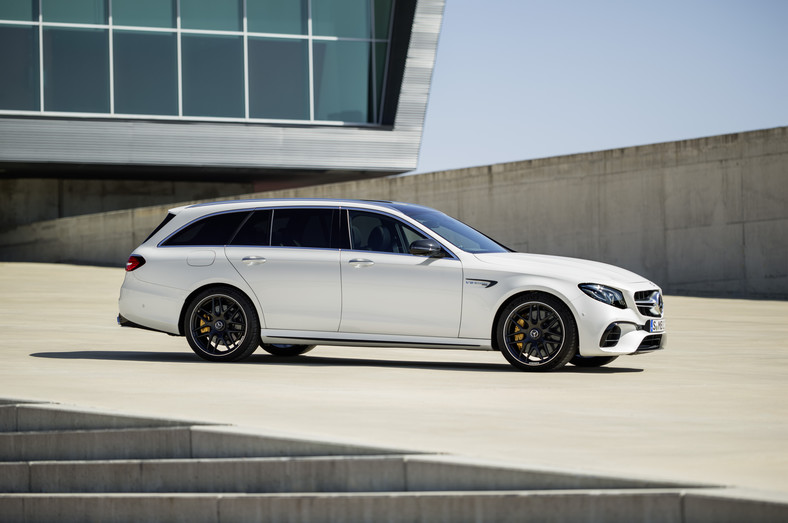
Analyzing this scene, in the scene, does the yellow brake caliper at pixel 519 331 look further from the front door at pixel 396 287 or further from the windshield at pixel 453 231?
the windshield at pixel 453 231

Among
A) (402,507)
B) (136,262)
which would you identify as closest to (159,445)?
(402,507)

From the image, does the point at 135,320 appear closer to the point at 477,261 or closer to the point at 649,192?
the point at 477,261

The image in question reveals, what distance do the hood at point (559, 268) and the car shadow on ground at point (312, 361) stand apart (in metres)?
0.84

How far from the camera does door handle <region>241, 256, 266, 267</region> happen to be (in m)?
11.7

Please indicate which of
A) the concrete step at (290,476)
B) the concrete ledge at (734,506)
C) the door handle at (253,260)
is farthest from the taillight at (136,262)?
the concrete ledge at (734,506)

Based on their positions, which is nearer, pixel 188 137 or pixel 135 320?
pixel 135 320

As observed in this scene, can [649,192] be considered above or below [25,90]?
below

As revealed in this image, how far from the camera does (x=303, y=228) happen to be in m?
11.8

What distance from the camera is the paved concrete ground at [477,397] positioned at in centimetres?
612

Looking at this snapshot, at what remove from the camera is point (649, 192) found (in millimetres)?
23859

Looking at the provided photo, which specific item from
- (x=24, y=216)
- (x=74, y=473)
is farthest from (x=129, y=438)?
(x=24, y=216)

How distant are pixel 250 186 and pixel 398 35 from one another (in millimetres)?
8510

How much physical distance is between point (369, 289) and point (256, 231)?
58.4 inches

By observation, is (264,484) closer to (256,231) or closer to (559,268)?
(559,268)
